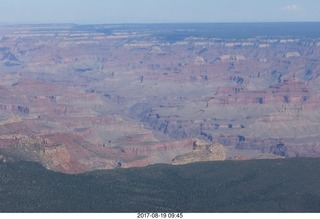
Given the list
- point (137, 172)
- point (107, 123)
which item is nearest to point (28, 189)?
point (137, 172)

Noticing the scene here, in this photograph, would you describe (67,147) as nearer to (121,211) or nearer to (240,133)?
(121,211)

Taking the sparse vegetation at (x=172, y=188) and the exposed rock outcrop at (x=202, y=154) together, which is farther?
the exposed rock outcrop at (x=202, y=154)

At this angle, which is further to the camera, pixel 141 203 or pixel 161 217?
pixel 141 203

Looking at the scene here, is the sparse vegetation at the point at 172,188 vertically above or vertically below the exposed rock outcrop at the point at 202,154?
above

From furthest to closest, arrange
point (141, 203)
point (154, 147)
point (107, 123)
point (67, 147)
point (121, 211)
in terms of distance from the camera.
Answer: point (107, 123)
point (154, 147)
point (67, 147)
point (141, 203)
point (121, 211)

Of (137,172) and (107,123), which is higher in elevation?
(137,172)

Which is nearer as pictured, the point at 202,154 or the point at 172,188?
the point at 172,188

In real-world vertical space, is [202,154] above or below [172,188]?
below

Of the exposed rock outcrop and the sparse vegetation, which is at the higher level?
the sparse vegetation

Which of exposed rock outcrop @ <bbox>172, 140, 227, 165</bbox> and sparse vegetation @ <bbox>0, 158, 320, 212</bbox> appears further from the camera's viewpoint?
exposed rock outcrop @ <bbox>172, 140, 227, 165</bbox>

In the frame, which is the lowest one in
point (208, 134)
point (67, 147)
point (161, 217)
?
point (208, 134)

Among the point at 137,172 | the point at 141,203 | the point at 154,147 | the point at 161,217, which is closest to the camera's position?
the point at 161,217
